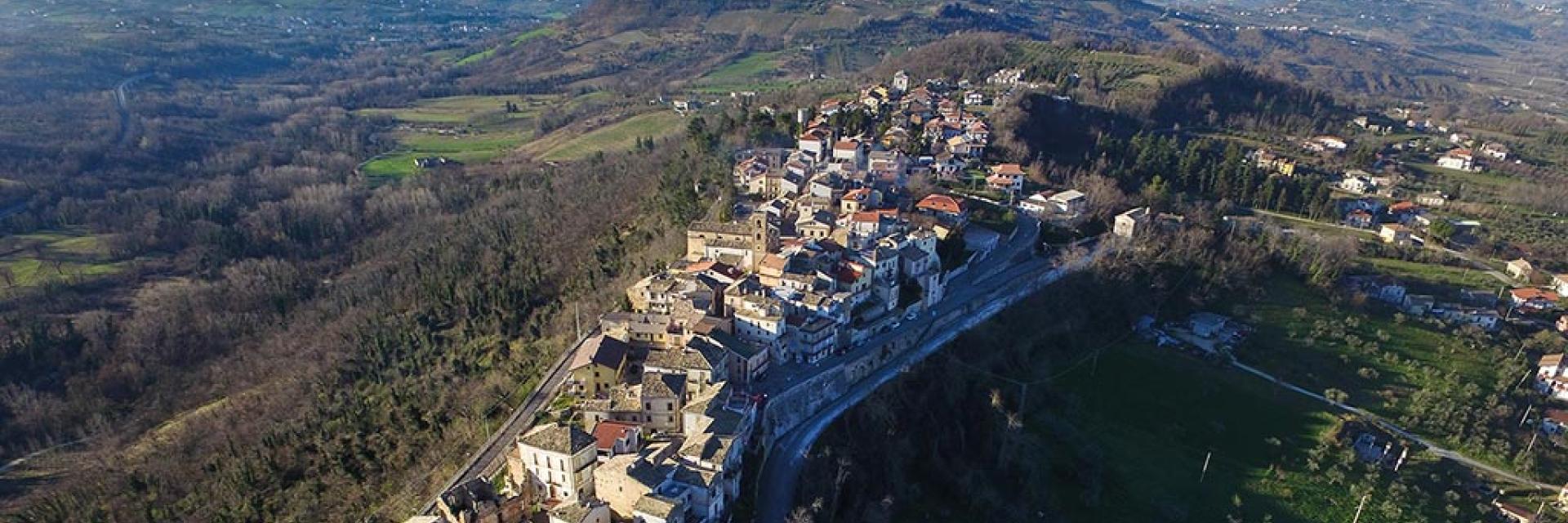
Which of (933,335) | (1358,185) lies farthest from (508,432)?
(1358,185)

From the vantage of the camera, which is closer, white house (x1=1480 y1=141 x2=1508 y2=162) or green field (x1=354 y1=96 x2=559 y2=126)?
white house (x1=1480 y1=141 x2=1508 y2=162)

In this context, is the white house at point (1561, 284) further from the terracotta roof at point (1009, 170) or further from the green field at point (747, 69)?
the green field at point (747, 69)

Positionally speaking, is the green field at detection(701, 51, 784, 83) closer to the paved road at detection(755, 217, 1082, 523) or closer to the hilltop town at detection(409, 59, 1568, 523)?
the hilltop town at detection(409, 59, 1568, 523)

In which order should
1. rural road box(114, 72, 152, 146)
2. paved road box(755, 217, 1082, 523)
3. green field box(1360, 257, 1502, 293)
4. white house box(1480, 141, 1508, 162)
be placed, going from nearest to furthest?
paved road box(755, 217, 1082, 523)
green field box(1360, 257, 1502, 293)
white house box(1480, 141, 1508, 162)
rural road box(114, 72, 152, 146)

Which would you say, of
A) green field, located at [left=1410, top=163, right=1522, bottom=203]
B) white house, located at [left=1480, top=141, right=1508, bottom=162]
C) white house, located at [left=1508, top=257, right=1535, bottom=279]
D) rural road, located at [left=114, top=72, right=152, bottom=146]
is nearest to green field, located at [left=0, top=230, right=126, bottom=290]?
rural road, located at [left=114, top=72, right=152, bottom=146]

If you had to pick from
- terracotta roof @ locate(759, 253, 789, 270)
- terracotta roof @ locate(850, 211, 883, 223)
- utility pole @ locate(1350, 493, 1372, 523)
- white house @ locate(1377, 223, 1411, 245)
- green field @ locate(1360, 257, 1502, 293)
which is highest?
terracotta roof @ locate(850, 211, 883, 223)

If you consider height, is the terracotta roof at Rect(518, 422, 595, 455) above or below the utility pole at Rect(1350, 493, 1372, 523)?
A: above

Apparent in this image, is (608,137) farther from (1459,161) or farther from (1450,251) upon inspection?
(1459,161)

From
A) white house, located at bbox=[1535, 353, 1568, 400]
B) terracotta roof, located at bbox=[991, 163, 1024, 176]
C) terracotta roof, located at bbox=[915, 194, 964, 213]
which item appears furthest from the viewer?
terracotta roof, located at bbox=[991, 163, 1024, 176]
